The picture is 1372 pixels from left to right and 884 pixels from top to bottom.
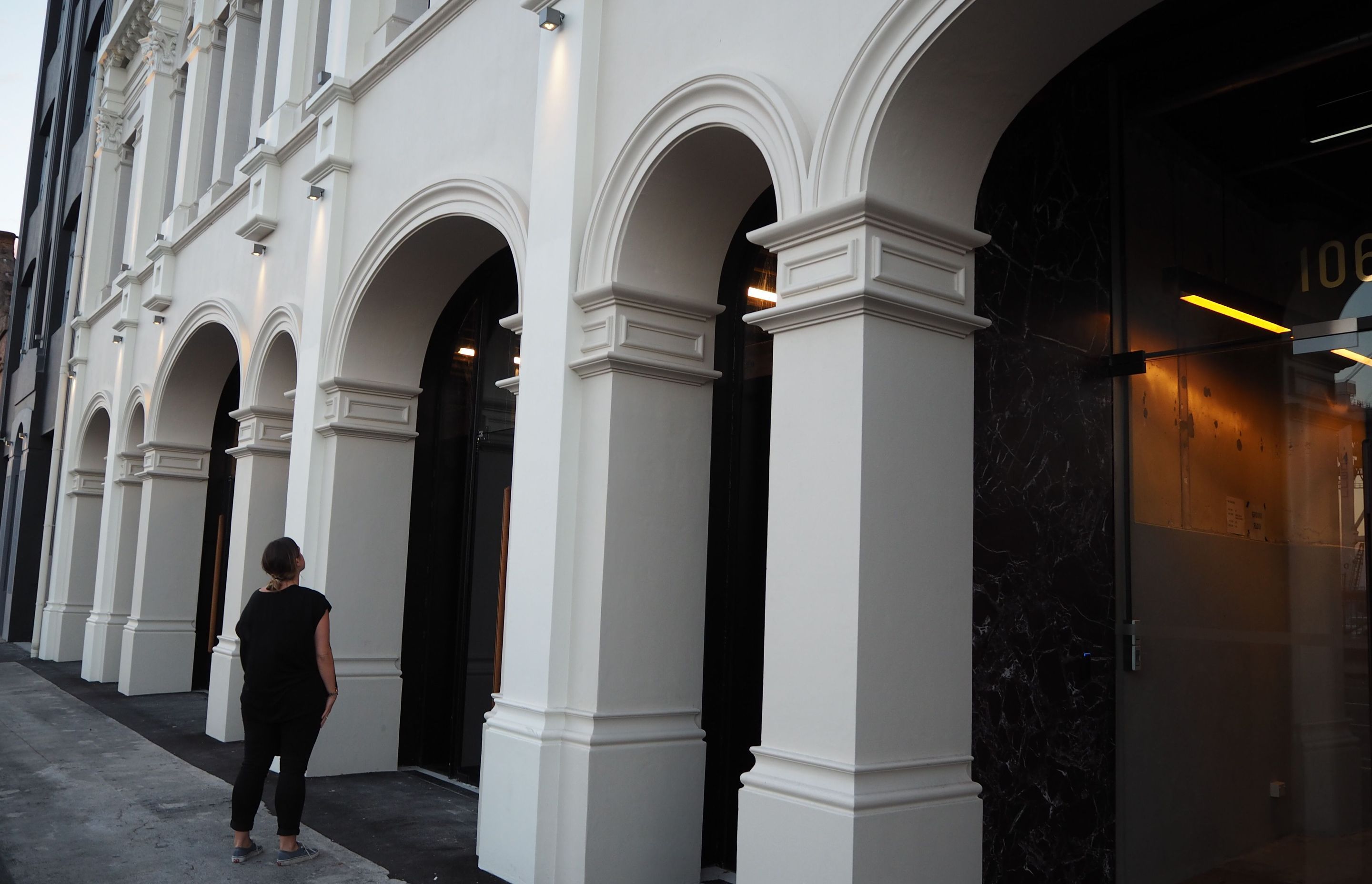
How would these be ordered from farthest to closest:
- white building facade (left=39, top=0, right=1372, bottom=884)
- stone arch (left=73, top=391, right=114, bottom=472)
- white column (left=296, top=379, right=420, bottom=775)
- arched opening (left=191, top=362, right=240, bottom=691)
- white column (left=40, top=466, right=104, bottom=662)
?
white column (left=40, top=466, right=104, bottom=662), stone arch (left=73, top=391, right=114, bottom=472), arched opening (left=191, top=362, right=240, bottom=691), white column (left=296, top=379, right=420, bottom=775), white building facade (left=39, top=0, right=1372, bottom=884)

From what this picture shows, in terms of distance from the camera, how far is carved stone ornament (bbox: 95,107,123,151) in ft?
63.7

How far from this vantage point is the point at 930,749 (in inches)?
179

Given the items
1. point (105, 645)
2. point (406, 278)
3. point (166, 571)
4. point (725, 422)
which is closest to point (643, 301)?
point (725, 422)

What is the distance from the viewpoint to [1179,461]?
19.4 ft

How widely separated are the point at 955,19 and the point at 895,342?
1230 mm

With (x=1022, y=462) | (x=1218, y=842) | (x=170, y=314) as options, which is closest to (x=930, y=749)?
(x=1022, y=462)

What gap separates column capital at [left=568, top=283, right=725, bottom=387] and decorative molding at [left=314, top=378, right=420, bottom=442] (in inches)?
140

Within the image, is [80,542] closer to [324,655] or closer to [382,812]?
[382,812]

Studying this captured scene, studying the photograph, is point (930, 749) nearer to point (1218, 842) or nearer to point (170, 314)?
point (1218, 842)

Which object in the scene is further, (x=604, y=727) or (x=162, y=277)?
(x=162, y=277)

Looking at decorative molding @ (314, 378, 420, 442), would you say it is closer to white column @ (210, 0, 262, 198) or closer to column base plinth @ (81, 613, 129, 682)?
white column @ (210, 0, 262, 198)

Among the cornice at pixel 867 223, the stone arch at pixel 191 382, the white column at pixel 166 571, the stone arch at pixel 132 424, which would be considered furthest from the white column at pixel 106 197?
the cornice at pixel 867 223

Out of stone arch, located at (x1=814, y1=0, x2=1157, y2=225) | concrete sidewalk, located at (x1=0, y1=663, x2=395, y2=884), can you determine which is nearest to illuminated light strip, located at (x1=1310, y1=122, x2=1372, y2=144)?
stone arch, located at (x1=814, y1=0, x2=1157, y2=225)

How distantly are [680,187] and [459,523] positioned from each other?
4.56 metres
